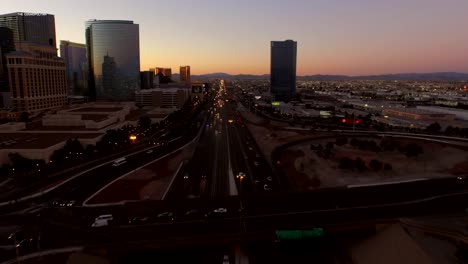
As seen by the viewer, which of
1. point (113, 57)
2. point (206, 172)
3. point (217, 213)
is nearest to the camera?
point (217, 213)

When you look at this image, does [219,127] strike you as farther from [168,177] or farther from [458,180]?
[458,180]

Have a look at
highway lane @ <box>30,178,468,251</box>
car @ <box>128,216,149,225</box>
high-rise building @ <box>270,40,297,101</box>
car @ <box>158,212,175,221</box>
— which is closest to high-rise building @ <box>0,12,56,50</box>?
high-rise building @ <box>270,40,297,101</box>

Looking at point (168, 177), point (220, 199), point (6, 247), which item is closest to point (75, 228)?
point (6, 247)

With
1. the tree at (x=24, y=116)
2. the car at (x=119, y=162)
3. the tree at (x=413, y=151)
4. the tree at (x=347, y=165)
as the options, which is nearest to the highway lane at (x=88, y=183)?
the car at (x=119, y=162)

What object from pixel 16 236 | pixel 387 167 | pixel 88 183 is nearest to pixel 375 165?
pixel 387 167

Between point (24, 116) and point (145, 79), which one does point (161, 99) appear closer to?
point (24, 116)

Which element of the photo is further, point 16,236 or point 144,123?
point 144,123

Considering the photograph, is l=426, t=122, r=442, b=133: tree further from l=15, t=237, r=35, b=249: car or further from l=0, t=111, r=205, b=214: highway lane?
l=15, t=237, r=35, b=249: car
